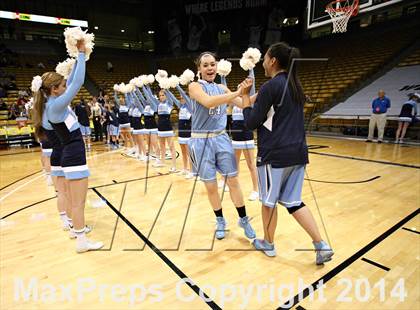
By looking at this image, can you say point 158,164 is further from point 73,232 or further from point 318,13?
point 318,13

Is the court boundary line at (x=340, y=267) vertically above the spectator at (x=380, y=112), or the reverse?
the spectator at (x=380, y=112)

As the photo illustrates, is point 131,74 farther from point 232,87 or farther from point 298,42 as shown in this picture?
point 298,42

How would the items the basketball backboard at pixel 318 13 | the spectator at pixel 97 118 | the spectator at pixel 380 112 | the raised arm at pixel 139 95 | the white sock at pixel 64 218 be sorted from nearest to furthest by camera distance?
the white sock at pixel 64 218, the basketball backboard at pixel 318 13, the raised arm at pixel 139 95, the spectator at pixel 380 112, the spectator at pixel 97 118

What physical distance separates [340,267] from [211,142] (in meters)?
1.44

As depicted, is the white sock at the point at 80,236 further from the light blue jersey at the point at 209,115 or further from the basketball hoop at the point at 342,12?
the basketball hoop at the point at 342,12

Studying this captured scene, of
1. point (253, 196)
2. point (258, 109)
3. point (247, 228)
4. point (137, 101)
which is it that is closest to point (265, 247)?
point (247, 228)

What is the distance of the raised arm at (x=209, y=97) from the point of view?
79.6 inches

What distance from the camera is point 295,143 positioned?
6.37 ft

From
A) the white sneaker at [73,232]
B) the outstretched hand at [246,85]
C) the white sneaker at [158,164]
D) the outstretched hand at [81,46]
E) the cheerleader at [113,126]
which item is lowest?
the white sneaker at [73,232]

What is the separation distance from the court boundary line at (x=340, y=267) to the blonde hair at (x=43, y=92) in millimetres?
2339

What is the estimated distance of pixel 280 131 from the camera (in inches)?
76.2

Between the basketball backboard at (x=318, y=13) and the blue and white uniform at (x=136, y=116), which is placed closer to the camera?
the basketball backboard at (x=318, y=13)

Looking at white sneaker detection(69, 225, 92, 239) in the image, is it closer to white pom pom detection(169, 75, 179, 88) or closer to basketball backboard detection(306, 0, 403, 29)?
white pom pom detection(169, 75, 179, 88)

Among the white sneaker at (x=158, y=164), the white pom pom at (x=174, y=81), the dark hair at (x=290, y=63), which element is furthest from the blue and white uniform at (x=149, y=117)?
the dark hair at (x=290, y=63)
